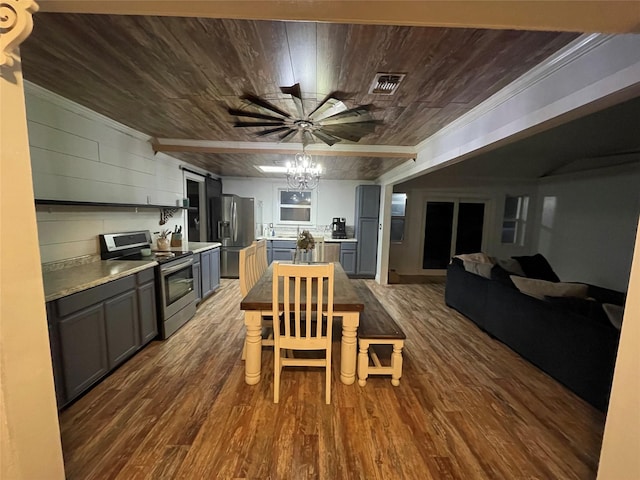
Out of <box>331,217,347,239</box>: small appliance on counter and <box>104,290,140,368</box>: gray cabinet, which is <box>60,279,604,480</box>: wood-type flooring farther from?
<box>331,217,347,239</box>: small appliance on counter

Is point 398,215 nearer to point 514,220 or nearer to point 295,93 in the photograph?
point 514,220

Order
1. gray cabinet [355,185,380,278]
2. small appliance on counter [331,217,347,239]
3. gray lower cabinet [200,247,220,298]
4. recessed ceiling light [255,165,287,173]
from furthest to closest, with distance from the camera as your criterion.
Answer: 1. small appliance on counter [331,217,347,239]
2. gray cabinet [355,185,380,278]
3. recessed ceiling light [255,165,287,173]
4. gray lower cabinet [200,247,220,298]

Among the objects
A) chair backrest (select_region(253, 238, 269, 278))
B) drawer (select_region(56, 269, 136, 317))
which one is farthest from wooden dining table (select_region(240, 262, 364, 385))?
drawer (select_region(56, 269, 136, 317))

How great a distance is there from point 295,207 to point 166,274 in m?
3.77

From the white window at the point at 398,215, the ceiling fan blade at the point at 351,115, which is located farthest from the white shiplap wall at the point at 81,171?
the white window at the point at 398,215

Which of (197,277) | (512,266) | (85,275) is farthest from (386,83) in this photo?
(197,277)

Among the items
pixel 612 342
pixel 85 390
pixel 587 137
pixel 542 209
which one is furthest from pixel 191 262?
pixel 542 209

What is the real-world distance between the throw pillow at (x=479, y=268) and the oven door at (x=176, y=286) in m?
3.68

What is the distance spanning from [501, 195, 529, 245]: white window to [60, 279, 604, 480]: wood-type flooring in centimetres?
461

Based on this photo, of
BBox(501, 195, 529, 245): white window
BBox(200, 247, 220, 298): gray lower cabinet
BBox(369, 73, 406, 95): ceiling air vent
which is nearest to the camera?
BBox(369, 73, 406, 95): ceiling air vent

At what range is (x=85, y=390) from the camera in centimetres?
198

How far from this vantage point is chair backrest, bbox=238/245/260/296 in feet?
7.88

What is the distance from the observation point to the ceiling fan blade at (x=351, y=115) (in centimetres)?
202

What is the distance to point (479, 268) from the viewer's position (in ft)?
11.0
